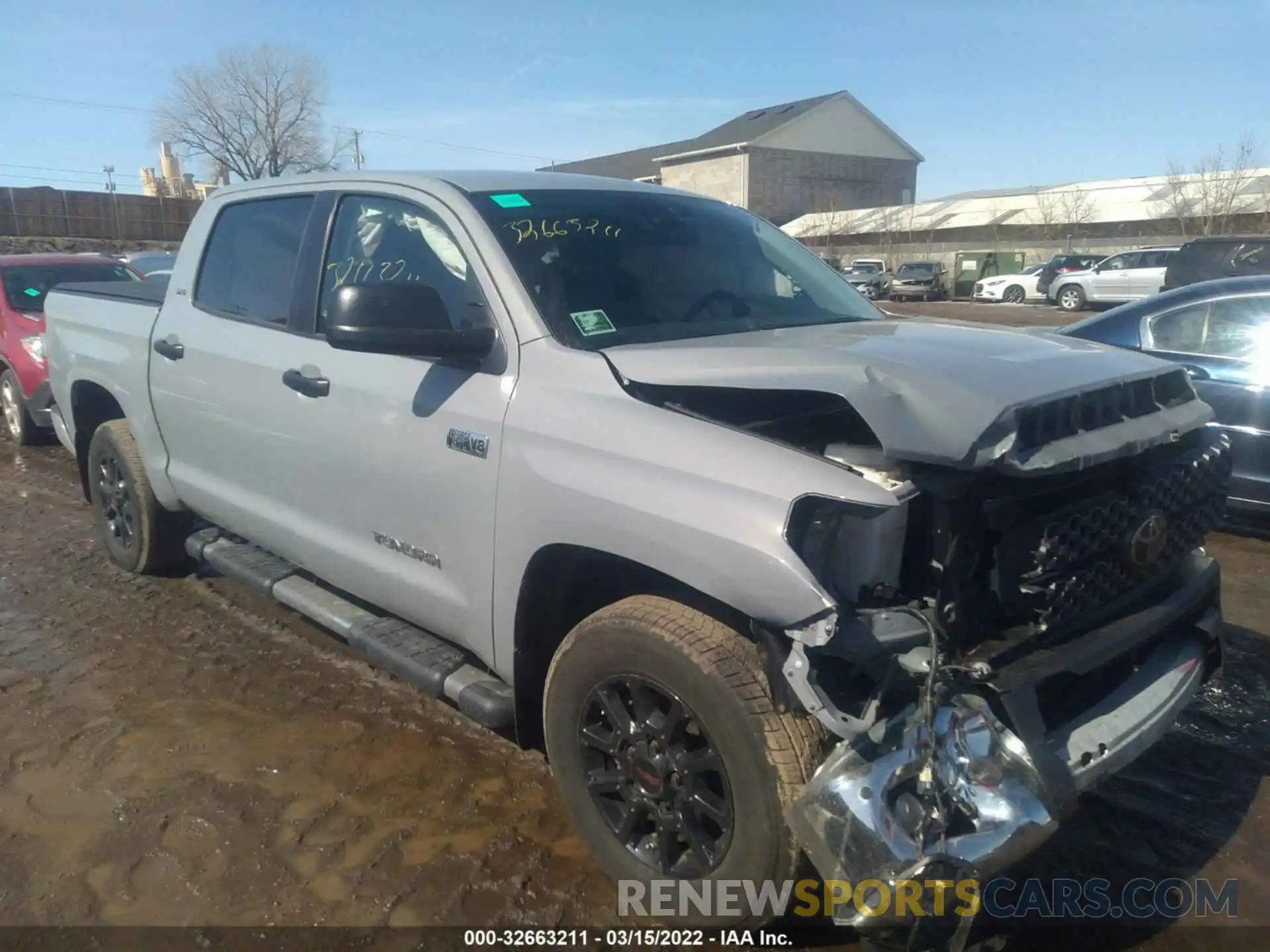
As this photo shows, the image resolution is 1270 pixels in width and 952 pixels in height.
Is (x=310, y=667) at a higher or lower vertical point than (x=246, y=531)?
lower

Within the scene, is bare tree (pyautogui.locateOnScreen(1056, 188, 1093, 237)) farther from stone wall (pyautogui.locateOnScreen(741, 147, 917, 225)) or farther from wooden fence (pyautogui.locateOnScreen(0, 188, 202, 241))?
wooden fence (pyautogui.locateOnScreen(0, 188, 202, 241))

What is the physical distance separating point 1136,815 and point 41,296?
385 inches

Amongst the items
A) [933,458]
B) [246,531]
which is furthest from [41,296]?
[933,458]

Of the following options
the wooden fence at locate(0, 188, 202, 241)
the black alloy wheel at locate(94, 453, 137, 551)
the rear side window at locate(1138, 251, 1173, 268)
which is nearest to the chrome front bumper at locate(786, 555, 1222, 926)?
the black alloy wheel at locate(94, 453, 137, 551)

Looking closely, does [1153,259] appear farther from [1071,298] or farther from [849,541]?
[849,541]

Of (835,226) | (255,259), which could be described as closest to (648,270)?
(255,259)

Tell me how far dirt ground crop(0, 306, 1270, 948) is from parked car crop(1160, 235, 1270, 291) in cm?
752

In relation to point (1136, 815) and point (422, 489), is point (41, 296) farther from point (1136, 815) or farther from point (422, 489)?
point (1136, 815)

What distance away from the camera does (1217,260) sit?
39.2 ft

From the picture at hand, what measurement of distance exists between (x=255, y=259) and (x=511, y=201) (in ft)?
4.71

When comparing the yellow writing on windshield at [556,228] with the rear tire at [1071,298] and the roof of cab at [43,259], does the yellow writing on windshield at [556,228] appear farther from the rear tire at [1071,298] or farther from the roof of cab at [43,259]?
the rear tire at [1071,298]

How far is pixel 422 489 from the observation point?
317 cm

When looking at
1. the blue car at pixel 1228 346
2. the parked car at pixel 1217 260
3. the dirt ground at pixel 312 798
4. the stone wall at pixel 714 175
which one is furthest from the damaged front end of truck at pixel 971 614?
the stone wall at pixel 714 175

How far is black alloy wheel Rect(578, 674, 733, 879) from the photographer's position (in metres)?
2.49
